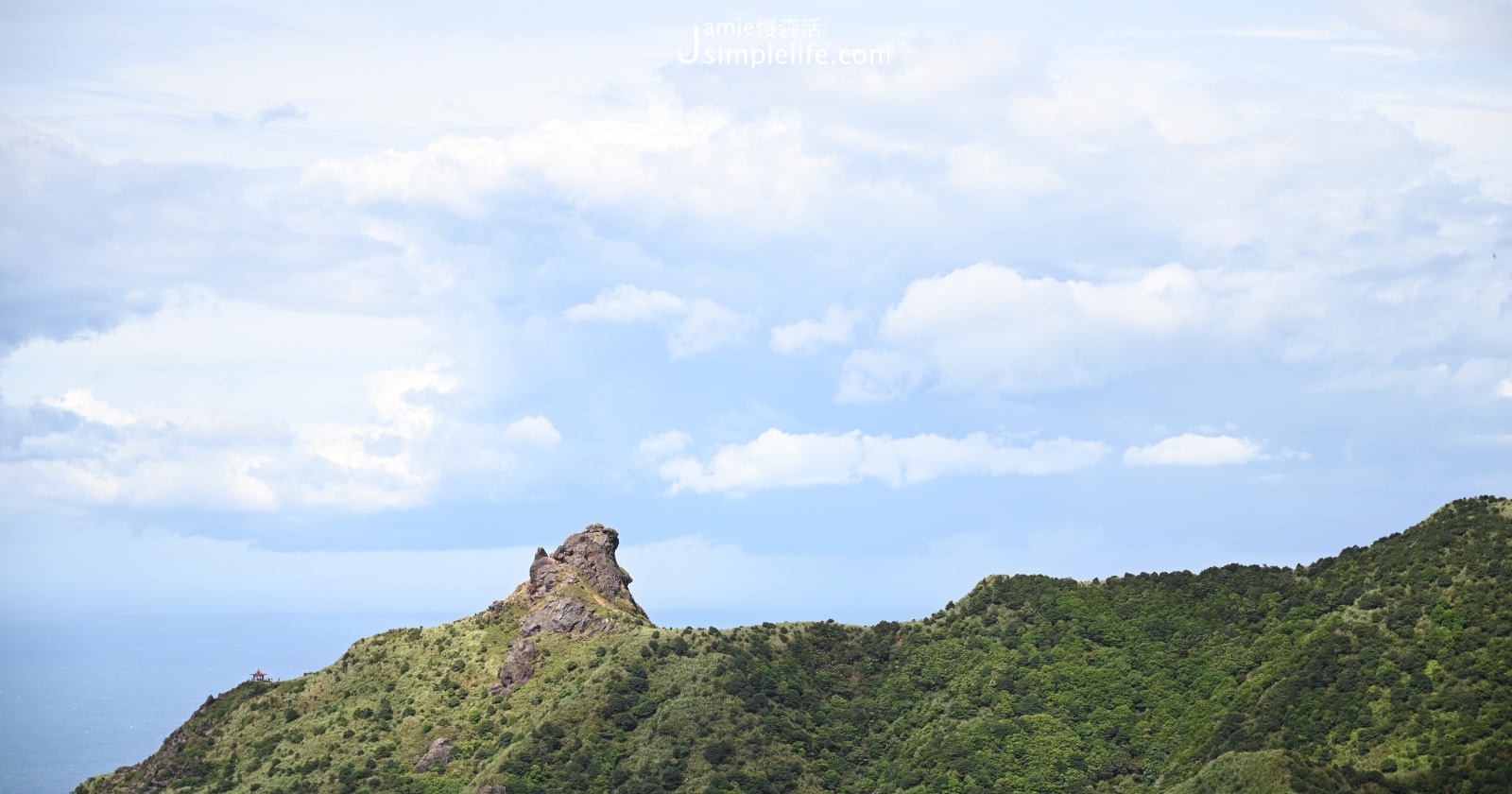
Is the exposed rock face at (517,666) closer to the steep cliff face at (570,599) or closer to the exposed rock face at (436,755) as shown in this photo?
the steep cliff face at (570,599)

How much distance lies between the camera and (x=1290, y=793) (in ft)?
409

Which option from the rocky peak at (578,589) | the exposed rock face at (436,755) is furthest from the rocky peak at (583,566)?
the exposed rock face at (436,755)

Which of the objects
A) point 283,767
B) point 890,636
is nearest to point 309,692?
point 283,767

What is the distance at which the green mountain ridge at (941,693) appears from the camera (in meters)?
143

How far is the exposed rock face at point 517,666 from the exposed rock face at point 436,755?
9.55 metres

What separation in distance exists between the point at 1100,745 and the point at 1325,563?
36184 millimetres

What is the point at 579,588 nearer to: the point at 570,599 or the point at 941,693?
the point at 570,599

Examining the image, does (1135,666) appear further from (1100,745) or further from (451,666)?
(451,666)

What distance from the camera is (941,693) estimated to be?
17300 centimetres

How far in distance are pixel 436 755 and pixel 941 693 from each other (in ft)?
183

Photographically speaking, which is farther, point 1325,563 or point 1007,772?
point 1325,563

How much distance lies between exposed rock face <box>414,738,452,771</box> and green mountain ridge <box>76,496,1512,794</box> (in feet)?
0.96

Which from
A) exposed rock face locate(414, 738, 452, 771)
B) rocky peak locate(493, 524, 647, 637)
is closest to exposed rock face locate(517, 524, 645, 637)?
rocky peak locate(493, 524, 647, 637)

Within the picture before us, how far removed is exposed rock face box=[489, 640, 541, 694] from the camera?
179125mm
